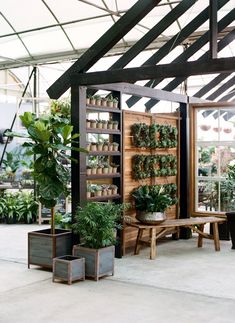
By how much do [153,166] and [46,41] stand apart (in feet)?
17.3

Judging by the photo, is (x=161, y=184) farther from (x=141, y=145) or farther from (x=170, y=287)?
(x=170, y=287)

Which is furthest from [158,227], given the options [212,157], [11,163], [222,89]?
[11,163]

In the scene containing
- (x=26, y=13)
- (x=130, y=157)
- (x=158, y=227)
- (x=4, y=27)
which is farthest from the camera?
(x=4, y=27)

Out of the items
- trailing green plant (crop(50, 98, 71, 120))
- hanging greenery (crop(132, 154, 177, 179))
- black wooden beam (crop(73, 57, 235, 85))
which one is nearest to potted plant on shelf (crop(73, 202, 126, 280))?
black wooden beam (crop(73, 57, 235, 85))

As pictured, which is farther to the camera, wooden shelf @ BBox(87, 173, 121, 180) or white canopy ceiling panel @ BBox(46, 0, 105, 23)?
white canopy ceiling panel @ BBox(46, 0, 105, 23)

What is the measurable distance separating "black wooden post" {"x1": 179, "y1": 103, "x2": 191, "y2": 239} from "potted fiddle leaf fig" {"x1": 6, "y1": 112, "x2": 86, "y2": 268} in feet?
10.4

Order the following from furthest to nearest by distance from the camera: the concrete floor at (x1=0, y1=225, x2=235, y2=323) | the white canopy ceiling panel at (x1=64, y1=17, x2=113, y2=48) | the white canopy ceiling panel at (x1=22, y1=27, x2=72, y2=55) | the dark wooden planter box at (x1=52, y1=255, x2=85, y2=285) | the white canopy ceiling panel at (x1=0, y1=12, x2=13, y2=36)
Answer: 1. the white canopy ceiling panel at (x1=22, y1=27, x2=72, y2=55)
2. the white canopy ceiling panel at (x1=0, y1=12, x2=13, y2=36)
3. the white canopy ceiling panel at (x1=64, y1=17, x2=113, y2=48)
4. the dark wooden planter box at (x1=52, y1=255, x2=85, y2=285)
5. the concrete floor at (x1=0, y1=225, x2=235, y2=323)

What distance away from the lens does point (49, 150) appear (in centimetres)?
655

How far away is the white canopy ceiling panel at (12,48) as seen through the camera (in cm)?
1243

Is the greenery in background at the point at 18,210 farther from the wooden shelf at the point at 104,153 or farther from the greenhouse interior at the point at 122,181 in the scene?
the wooden shelf at the point at 104,153

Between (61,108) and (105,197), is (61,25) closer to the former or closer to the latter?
(61,108)

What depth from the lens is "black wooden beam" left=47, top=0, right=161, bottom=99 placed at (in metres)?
6.14

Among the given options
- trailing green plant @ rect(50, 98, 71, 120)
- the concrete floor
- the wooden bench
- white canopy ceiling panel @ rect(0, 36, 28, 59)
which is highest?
white canopy ceiling panel @ rect(0, 36, 28, 59)

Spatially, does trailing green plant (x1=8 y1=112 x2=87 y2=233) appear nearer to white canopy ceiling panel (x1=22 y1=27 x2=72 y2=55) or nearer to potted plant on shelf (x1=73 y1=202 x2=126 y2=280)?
potted plant on shelf (x1=73 y1=202 x2=126 y2=280)
